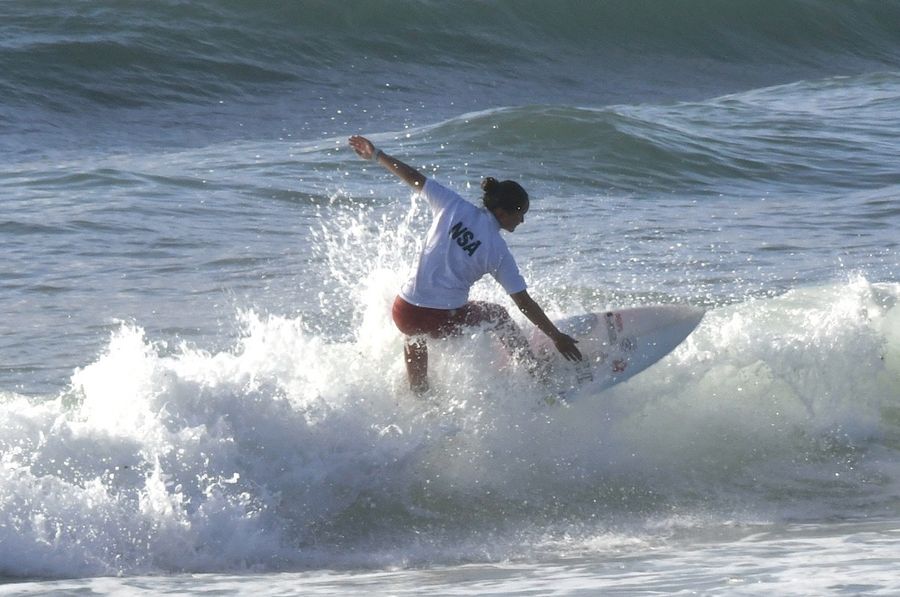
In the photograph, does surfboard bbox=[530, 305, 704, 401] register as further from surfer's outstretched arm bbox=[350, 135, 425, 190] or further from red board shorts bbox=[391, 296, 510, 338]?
surfer's outstretched arm bbox=[350, 135, 425, 190]

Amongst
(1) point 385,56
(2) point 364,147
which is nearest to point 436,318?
(2) point 364,147

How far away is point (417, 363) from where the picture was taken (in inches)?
268

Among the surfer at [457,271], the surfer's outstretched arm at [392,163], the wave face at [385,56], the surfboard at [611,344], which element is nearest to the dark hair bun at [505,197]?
the surfer at [457,271]

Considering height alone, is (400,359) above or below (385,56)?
below

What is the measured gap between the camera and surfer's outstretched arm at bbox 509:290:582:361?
20.7 ft

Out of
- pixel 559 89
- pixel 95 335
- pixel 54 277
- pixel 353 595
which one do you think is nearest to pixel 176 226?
pixel 54 277

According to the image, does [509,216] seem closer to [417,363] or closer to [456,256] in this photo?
[456,256]

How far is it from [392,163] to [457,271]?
658 millimetres

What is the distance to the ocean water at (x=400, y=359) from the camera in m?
5.84

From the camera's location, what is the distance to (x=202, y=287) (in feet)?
33.8

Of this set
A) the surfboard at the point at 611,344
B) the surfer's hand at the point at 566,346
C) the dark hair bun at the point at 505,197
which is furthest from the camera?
the surfboard at the point at 611,344

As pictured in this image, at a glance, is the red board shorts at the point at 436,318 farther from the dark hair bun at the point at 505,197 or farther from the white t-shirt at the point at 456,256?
the dark hair bun at the point at 505,197

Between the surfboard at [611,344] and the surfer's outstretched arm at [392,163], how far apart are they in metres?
1.09

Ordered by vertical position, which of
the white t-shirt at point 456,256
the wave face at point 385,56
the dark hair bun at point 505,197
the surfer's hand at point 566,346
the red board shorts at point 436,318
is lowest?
the surfer's hand at point 566,346
